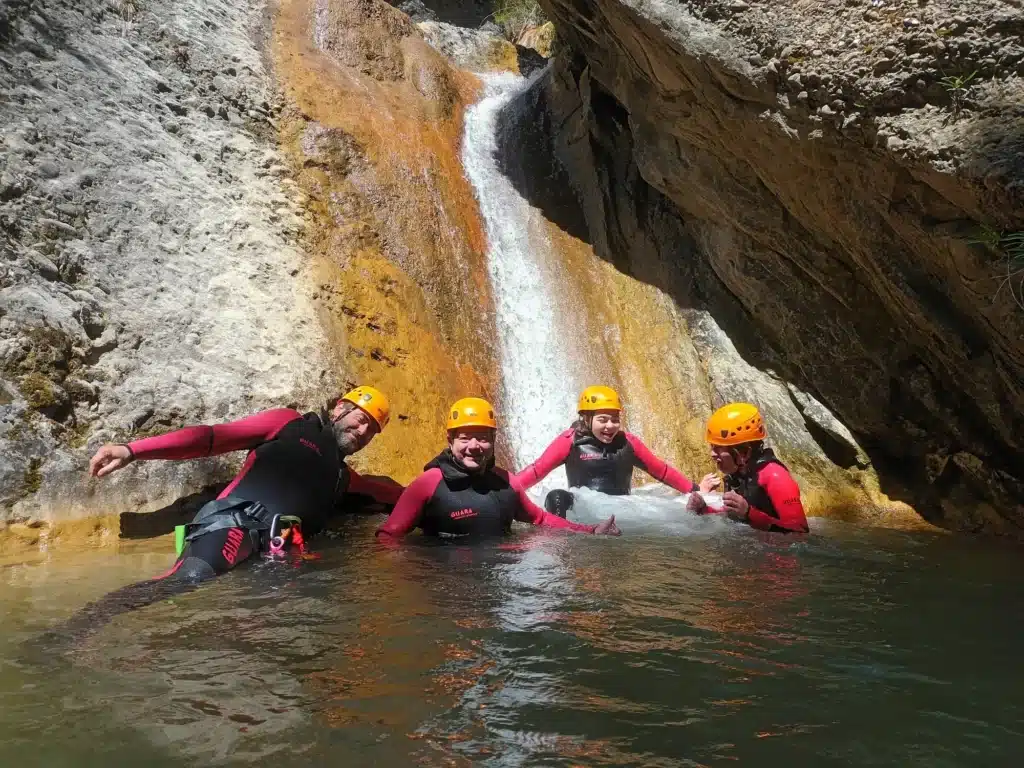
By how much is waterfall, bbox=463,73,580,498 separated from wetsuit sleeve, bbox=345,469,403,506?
209cm

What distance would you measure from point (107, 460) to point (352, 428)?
1722 mm

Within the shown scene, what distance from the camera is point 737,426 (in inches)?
222

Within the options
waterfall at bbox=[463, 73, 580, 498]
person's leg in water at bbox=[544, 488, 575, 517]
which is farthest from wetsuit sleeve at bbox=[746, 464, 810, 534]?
waterfall at bbox=[463, 73, 580, 498]

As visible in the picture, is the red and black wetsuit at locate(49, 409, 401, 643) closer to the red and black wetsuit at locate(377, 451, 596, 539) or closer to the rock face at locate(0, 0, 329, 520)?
the red and black wetsuit at locate(377, 451, 596, 539)

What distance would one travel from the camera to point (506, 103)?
42.2 ft

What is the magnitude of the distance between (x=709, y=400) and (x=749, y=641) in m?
5.88

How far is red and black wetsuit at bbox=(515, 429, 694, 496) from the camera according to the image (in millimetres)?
6797

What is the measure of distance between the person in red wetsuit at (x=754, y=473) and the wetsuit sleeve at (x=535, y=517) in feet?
3.05

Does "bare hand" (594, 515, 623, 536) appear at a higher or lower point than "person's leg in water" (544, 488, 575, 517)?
lower

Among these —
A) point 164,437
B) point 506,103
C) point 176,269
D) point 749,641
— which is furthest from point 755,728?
point 506,103

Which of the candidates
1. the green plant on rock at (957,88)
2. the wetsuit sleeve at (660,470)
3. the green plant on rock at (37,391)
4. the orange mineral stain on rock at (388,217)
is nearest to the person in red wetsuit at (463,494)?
the wetsuit sleeve at (660,470)

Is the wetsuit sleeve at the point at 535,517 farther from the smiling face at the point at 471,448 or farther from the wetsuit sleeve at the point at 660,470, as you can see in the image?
the wetsuit sleeve at the point at 660,470

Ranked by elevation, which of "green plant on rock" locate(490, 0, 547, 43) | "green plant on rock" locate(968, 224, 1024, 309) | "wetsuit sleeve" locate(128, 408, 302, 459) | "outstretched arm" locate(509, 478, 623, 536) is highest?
"green plant on rock" locate(490, 0, 547, 43)

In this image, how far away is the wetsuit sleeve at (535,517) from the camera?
5.33 meters
